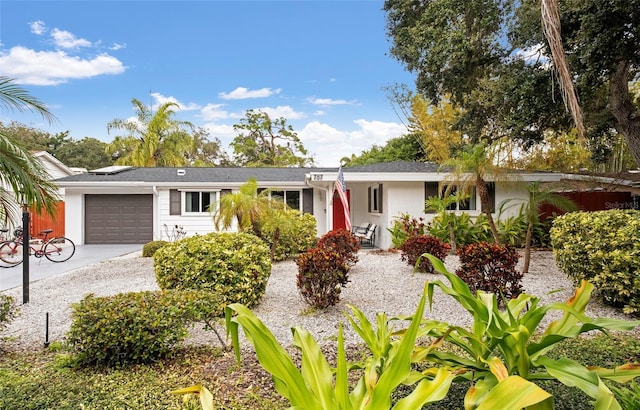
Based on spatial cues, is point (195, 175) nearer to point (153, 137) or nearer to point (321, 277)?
point (153, 137)

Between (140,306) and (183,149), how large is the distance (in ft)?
76.5

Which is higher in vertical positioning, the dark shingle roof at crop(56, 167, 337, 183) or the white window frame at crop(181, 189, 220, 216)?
the dark shingle roof at crop(56, 167, 337, 183)

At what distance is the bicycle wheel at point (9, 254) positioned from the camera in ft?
35.7

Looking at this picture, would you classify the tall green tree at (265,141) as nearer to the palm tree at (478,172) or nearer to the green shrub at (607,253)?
the palm tree at (478,172)

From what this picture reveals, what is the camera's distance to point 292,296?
661cm

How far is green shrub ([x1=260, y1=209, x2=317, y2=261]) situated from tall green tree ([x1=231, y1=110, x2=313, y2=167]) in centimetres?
2067

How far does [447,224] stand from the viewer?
11.7 meters

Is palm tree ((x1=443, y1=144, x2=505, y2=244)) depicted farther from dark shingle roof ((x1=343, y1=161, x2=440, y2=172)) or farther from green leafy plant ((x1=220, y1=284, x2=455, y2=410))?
green leafy plant ((x1=220, y1=284, x2=455, y2=410))

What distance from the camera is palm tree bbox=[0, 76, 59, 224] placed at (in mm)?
4188

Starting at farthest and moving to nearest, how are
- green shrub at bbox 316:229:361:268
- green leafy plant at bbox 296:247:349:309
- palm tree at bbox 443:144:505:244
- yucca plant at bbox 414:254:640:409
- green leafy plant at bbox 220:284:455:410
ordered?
green shrub at bbox 316:229:361:268, palm tree at bbox 443:144:505:244, green leafy plant at bbox 296:247:349:309, yucca plant at bbox 414:254:640:409, green leafy plant at bbox 220:284:455:410

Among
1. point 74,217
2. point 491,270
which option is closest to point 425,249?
point 491,270

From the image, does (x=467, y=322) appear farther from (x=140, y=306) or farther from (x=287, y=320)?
(x=140, y=306)

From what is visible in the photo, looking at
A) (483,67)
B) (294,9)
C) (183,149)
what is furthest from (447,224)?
(183,149)

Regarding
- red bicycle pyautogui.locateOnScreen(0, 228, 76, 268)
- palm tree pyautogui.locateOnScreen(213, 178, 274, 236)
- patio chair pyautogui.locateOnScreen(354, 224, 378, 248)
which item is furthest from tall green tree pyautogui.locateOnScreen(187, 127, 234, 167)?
palm tree pyautogui.locateOnScreen(213, 178, 274, 236)
